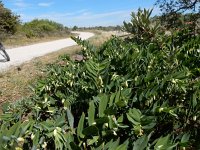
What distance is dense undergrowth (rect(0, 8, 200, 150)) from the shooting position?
1.77 m

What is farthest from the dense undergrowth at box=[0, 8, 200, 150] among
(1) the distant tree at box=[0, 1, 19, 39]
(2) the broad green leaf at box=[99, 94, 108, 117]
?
(1) the distant tree at box=[0, 1, 19, 39]

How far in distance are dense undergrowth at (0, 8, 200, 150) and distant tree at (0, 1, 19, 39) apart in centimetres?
2889

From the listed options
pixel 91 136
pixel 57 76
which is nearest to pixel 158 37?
pixel 57 76

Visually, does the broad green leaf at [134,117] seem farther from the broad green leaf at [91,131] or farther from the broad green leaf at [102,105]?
the broad green leaf at [91,131]

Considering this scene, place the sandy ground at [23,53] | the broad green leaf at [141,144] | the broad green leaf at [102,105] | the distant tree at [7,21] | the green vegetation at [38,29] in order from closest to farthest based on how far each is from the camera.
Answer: the broad green leaf at [141,144] → the broad green leaf at [102,105] → the sandy ground at [23,53] → the distant tree at [7,21] → the green vegetation at [38,29]

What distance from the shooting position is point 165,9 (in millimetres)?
14188

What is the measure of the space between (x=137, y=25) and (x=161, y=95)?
1996mm

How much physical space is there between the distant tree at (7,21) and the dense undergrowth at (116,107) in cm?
2889

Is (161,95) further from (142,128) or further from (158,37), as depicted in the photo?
(158,37)

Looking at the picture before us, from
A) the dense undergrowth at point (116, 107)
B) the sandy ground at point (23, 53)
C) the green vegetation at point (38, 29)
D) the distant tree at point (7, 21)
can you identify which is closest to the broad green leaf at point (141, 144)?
the dense undergrowth at point (116, 107)

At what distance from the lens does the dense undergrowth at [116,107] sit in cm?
177

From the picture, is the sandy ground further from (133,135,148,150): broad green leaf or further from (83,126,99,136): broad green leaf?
(133,135,148,150): broad green leaf

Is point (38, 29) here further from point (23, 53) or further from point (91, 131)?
point (91, 131)

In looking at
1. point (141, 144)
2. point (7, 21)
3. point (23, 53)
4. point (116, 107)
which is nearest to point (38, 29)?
point (7, 21)
